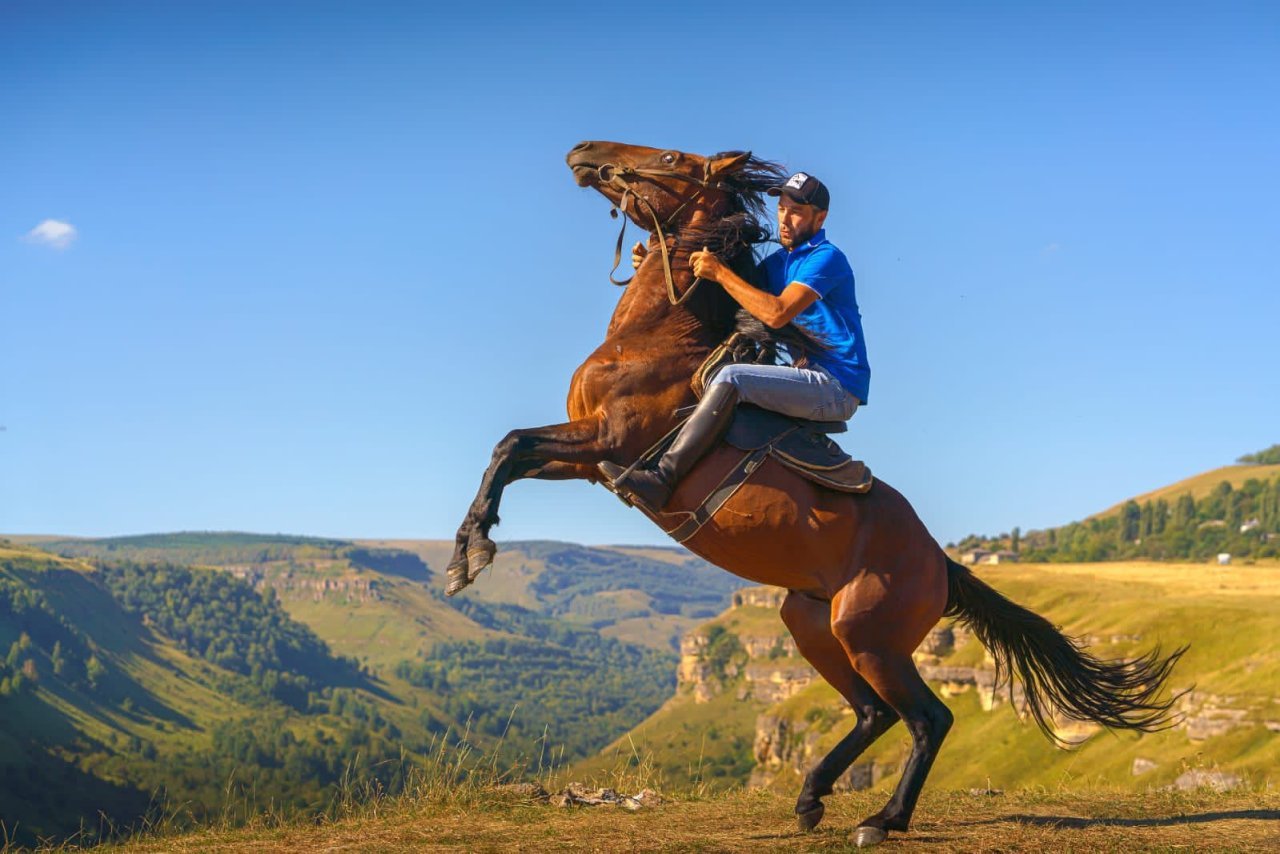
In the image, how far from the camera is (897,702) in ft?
30.1

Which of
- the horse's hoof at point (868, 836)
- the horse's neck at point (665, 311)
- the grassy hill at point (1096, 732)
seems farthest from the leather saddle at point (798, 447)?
the grassy hill at point (1096, 732)

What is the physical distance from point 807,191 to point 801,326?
0.95 meters

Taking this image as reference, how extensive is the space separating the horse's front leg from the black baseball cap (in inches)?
87.0

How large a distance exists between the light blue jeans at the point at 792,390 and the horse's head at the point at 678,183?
1365 millimetres

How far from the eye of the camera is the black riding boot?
28.3ft

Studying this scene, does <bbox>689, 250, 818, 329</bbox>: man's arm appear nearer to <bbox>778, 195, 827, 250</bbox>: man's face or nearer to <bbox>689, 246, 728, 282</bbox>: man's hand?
<bbox>689, 246, 728, 282</bbox>: man's hand

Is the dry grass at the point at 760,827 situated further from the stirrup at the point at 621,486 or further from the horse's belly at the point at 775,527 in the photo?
the stirrup at the point at 621,486

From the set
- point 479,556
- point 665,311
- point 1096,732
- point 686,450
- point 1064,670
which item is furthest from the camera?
point 1096,732

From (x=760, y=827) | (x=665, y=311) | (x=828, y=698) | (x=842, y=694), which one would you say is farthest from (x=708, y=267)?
(x=828, y=698)

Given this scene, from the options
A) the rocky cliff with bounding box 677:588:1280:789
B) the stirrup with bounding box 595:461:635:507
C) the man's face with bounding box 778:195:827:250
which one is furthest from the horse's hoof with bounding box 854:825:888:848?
the man's face with bounding box 778:195:827:250

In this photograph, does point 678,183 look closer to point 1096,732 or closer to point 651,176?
point 651,176

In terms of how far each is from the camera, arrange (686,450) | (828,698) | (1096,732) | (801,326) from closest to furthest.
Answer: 1. (686,450)
2. (801,326)
3. (1096,732)
4. (828,698)

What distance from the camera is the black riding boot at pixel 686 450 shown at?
862 cm

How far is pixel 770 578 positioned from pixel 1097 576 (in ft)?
414
